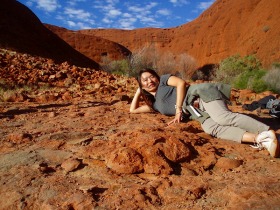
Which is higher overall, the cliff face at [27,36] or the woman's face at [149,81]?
the cliff face at [27,36]

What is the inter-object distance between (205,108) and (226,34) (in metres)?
35.9

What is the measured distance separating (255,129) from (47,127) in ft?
7.20

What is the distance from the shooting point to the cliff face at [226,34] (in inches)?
1073

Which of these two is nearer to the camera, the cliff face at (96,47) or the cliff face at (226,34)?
the cliff face at (226,34)

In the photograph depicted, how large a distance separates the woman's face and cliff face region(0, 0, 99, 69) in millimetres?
13147

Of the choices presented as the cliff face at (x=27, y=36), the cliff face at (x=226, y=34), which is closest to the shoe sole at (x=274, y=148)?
the cliff face at (x=27, y=36)

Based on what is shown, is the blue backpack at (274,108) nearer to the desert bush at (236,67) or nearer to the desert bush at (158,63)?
the desert bush at (158,63)

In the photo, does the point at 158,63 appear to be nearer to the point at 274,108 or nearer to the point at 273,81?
the point at 273,81

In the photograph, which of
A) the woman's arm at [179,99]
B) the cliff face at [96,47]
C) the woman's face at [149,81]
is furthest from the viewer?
the cliff face at [96,47]

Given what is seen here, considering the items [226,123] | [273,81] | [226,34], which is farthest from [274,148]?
[226,34]

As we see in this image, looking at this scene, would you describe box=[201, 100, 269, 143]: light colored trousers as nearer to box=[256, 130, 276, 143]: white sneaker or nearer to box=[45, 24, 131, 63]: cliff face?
box=[256, 130, 276, 143]: white sneaker

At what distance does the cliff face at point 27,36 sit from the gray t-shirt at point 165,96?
13.2m

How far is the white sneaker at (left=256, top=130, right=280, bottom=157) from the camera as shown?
2.61 m

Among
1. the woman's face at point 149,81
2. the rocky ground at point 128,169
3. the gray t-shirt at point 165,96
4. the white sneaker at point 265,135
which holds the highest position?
the woman's face at point 149,81
